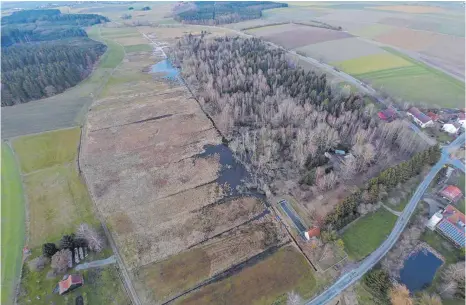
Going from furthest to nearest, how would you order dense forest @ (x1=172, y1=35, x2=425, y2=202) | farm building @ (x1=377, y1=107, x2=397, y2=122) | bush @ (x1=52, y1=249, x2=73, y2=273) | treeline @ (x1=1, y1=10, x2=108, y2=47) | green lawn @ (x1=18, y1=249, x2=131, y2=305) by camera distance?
treeline @ (x1=1, y1=10, x2=108, y2=47) < farm building @ (x1=377, y1=107, x2=397, y2=122) < dense forest @ (x1=172, y1=35, x2=425, y2=202) < bush @ (x1=52, y1=249, x2=73, y2=273) < green lawn @ (x1=18, y1=249, x2=131, y2=305)

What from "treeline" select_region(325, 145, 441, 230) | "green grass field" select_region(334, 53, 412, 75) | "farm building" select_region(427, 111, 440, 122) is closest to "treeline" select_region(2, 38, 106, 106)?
"treeline" select_region(325, 145, 441, 230)

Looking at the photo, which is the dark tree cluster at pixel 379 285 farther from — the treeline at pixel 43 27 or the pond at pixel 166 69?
Answer: the treeline at pixel 43 27

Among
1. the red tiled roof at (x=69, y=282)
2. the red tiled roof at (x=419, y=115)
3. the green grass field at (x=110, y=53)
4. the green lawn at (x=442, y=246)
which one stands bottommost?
the red tiled roof at (x=69, y=282)

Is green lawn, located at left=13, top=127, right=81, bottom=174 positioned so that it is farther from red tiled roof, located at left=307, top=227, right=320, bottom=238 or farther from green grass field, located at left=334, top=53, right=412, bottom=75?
green grass field, located at left=334, top=53, right=412, bottom=75

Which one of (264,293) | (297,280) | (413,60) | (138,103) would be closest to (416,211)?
(297,280)

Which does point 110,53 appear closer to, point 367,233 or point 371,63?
point 371,63

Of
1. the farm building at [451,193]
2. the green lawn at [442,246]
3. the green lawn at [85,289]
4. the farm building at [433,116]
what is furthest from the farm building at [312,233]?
the farm building at [433,116]
